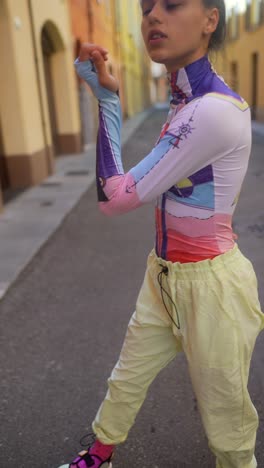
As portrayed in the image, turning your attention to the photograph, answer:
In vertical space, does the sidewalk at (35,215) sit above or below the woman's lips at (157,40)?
below

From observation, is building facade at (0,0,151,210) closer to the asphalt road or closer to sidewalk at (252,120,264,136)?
the asphalt road

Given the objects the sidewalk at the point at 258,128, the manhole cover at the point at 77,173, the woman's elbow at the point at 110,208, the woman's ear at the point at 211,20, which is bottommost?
the sidewalk at the point at 258,128

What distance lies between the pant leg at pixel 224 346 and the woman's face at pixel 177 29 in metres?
0.71

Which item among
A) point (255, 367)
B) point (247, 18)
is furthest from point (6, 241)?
point (247, 18)

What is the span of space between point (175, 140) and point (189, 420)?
1.68m

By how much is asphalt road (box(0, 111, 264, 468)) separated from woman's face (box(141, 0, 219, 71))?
1.80 meters

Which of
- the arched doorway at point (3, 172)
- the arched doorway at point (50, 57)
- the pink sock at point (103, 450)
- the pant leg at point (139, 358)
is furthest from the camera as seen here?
the arched doorway at point (50, 57)

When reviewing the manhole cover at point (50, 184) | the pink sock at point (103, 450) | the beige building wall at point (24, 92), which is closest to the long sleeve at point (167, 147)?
the pink sock at point (103, 450)

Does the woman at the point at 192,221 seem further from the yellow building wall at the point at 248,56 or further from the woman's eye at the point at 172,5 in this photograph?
the yellow building wall at the point at 248,56

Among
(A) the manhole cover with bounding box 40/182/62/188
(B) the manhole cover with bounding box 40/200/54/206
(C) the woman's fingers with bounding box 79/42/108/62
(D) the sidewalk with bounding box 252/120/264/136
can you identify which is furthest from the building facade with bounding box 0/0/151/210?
(D) the sidewalk with bounding box 252/120/264/136

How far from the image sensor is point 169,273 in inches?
65.2

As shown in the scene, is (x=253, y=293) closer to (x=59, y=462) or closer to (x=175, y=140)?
(x=175, y=140)

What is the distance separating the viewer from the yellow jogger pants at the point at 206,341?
1587 mm

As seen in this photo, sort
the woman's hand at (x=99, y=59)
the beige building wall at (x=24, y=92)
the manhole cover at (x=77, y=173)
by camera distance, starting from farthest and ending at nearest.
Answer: the manhole cover at (x=77, y=173)
the beige building wall at (x=24, y=92)
the woman's hand at (x=99, y=59)
